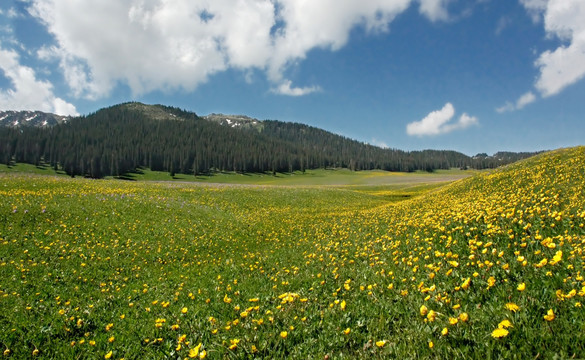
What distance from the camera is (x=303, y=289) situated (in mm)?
6477

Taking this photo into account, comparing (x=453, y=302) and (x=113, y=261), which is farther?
(x=113, y=261)

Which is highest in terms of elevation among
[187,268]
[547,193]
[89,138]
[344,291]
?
[89,138]

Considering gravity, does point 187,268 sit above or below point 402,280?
below

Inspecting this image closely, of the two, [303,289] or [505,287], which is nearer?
[505,287]

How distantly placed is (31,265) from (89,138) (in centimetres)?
20027

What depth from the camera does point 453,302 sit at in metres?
4.20

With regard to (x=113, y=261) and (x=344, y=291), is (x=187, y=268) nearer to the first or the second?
(x=113, y=261)

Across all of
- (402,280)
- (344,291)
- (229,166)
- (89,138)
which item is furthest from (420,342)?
(89,138)

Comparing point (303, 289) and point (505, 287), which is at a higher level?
point (505, 287)

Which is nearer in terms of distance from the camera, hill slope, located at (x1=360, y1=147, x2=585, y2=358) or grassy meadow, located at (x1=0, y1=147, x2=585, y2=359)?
hill slope, located at (x1=360, y1=147, x2=585, y2=358)

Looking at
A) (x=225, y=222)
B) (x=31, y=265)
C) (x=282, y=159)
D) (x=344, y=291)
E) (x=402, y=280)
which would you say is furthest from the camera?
(x=282, y=159)

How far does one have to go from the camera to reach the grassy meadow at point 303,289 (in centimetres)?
348

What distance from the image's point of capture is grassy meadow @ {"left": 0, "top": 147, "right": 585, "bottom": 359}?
3.48 metres

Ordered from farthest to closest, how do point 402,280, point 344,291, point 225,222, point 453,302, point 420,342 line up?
point 225,222 → point 344,291 → point 402,280 → point 453,302 → point 420,342
